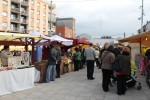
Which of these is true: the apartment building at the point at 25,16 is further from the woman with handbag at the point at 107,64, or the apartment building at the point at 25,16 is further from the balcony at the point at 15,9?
the woman with handbag at the point at 107,64

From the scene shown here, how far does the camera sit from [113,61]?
1091 centimetres

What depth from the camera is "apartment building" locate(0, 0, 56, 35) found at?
66688 mm

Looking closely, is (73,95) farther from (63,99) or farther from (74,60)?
(74,60)

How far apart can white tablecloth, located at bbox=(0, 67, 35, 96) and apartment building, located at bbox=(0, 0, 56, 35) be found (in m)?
51.3

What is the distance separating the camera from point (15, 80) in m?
11.1

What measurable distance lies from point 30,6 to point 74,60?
61.4 meters

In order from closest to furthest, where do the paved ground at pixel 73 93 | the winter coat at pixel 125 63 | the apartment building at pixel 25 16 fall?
1. the paved ground at pixel 73 93
2. the winter coat at pixel 125 63
3. the apartment building at pixel 25 16

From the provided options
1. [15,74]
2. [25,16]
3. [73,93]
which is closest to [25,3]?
[25,16]

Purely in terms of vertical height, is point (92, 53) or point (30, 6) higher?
point (30, 6)

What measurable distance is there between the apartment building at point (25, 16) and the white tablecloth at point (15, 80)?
51.3m

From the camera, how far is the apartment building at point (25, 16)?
66.7 meters

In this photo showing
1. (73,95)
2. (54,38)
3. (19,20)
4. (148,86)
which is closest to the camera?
(73,95)

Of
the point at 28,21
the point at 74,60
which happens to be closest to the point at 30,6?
the point at 28,21

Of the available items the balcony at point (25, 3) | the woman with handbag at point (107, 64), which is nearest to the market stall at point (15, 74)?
the woman with handbag at point (107, 64)
